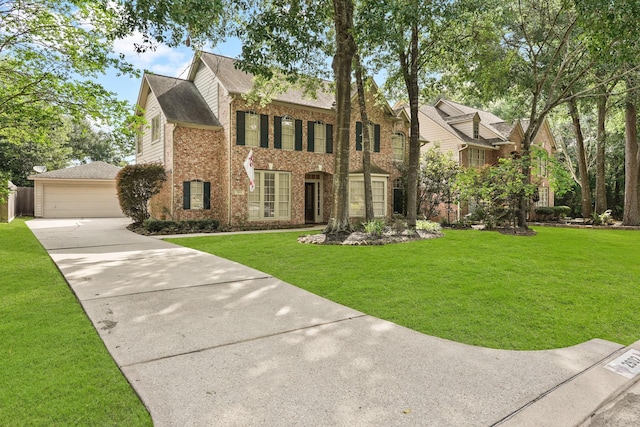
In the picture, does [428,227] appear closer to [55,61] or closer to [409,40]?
[409,40]

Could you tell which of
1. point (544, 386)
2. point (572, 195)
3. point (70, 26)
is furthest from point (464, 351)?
point (572, 195)

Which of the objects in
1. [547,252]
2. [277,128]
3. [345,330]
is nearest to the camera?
[345,330]

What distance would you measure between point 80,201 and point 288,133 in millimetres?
15854

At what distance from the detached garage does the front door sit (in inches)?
521

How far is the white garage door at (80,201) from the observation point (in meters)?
23.2

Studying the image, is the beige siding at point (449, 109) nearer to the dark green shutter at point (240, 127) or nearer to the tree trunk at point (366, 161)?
the tree trunk at point (366, 161)

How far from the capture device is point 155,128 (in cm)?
1667

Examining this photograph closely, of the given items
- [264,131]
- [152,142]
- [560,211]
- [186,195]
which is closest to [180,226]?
[186,195]

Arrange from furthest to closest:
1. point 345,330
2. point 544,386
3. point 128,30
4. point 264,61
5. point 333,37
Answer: point 333,37
point 264,61
point 128,30
point 345,330
point 544,386

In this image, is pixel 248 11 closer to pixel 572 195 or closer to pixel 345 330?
pixel 345 330

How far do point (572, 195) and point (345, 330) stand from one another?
29.2m

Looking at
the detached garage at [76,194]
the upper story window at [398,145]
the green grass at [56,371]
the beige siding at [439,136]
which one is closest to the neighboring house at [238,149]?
the upper story window at [398,145]

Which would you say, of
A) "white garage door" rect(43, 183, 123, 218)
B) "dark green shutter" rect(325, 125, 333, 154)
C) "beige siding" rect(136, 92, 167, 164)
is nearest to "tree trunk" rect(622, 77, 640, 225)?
"dark green shutter" rect(325, 125, 333, 154)

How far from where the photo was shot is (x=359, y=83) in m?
14.0
